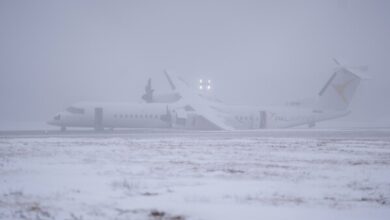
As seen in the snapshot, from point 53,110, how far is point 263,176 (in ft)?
320

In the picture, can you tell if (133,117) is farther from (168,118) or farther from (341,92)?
(341,92)

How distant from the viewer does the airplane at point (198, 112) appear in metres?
40.4

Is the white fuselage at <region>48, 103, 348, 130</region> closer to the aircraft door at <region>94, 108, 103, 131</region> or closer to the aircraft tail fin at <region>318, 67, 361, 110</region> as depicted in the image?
the aircraft door at <region>94, 108, 103, 131</region>

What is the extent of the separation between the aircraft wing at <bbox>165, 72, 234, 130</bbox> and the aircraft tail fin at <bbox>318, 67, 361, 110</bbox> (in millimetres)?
12278

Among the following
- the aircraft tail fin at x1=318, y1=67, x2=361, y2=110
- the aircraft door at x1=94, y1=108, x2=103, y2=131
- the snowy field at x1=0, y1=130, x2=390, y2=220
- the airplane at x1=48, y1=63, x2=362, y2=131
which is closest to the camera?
the snowy field at x1=0, y1=130, x2=390, y2=220

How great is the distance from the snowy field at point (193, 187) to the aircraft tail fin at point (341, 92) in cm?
2826

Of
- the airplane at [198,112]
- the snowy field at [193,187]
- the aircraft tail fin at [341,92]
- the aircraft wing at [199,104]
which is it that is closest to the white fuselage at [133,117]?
the airplane at [198,112]

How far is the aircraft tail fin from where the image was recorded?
147 ft

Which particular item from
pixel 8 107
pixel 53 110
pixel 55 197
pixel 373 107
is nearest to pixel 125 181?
pixel 55 197

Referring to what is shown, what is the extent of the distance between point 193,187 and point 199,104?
101 feet

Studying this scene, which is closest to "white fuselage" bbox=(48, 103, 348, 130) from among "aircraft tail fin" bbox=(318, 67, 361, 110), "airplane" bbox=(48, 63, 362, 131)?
"airplane" bbox=(48, 63, 362, 131)

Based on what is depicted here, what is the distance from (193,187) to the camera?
35.1 feet

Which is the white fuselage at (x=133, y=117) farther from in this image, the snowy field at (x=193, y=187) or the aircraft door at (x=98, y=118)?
the snowy field at (x=193, y=187)

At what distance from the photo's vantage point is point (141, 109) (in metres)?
40.7
